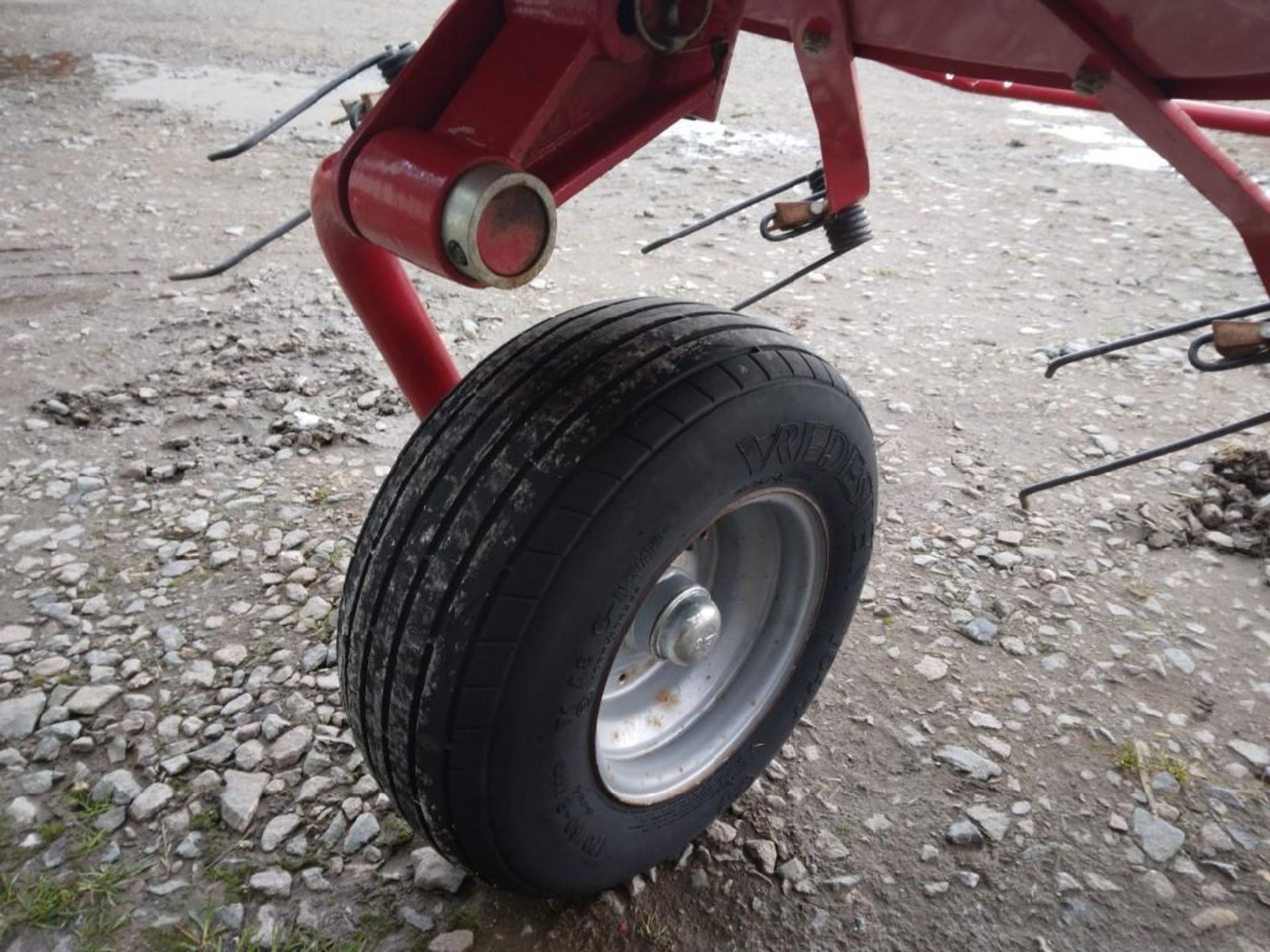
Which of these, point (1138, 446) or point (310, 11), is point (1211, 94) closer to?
point (1138, 446)

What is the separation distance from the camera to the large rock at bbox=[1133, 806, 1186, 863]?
1522mm

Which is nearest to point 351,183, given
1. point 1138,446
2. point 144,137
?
point 1138,446

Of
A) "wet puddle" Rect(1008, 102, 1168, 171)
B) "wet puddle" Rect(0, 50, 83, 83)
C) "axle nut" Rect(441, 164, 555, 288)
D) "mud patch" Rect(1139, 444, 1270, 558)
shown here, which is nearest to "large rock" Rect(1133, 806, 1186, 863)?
"mud patch" Rect(1139, 444, 1270, 558)

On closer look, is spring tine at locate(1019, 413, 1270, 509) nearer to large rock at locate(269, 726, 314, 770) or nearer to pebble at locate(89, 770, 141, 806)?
large rock at locate(269, 726, 314, 770)

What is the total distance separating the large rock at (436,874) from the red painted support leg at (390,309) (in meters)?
0.72

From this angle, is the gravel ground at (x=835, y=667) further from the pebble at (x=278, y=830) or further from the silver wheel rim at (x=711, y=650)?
the silver wheel rim at (x=711, y=650)

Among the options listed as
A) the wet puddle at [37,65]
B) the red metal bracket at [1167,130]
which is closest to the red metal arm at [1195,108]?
the red metal bracket at [1167,130]

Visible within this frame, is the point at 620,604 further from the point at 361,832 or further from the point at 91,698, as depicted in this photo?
the point at 91,698

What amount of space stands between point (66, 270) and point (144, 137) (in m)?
1.77

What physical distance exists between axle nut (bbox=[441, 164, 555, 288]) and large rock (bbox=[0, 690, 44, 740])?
1.33 m

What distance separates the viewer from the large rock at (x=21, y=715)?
1.66 metres

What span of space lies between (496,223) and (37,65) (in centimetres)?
662

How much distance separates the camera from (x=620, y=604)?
3.64 feet

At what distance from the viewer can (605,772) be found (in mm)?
1325
